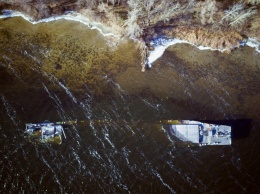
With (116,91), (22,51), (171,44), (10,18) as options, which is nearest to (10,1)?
(10,18)

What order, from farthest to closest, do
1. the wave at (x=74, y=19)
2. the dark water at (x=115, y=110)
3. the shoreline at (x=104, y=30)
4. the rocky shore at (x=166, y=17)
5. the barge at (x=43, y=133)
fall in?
the rocky shore at (x=166, y=17) → the wave at (x=74, y=19) → the shoreline at (x=104, y=30) → the barge at (x=43, y=133) → the dark water at (x=115, y=110)

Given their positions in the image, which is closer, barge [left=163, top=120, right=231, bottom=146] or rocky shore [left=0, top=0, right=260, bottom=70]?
barge [left=163, top=120, right=231, bottom=146]

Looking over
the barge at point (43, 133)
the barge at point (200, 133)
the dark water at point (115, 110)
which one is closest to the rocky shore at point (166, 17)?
the dark water at point (115, 110)

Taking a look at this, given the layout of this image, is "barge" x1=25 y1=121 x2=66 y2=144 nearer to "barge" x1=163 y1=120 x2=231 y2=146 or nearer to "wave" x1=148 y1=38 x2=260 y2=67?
"barge" x1=163 y1=120 x2=231 y2=146

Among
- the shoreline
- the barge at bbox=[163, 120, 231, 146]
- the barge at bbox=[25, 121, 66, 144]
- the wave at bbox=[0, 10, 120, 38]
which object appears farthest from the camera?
the wave at bbox=[0, 10, 120, 38]

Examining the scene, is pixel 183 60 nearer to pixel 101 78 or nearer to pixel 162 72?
pixel 162 72

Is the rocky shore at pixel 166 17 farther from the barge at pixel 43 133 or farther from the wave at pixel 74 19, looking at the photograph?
the barge at pixel 43 133

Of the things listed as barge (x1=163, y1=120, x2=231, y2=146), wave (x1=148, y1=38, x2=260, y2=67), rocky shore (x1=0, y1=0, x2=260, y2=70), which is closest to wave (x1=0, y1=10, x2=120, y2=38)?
rocky shore (x1=0, y1=0, x2=260, y2=70)

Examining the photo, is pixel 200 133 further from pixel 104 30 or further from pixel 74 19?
pixel 74 19
